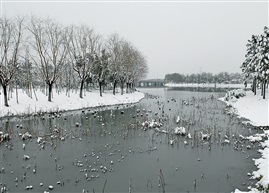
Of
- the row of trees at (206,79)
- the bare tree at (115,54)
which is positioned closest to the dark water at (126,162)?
the bare tree at (115,54)

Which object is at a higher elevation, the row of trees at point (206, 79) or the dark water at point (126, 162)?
the row of trees at point (206, 79)

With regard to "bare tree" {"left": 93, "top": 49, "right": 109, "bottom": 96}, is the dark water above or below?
below

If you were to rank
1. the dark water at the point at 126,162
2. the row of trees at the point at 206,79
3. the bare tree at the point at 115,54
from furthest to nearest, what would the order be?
the row of trees at the point at 206,79 → the bare tree at the point at 115,54 → the dark water at the point at 126,162

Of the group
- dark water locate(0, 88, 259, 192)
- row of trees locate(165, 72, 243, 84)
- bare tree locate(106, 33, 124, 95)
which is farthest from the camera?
row of trees locate(165, 72, 243, 84)

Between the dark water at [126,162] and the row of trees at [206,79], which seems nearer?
the dark water at [126,162]

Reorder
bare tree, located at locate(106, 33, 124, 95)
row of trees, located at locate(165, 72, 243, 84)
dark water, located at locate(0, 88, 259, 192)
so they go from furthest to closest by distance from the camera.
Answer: row of trees, located at locate(165, 72, 243, 84) < bare tree, located at locate(106, 33, 124, 95) < dark water, located at locate(0, 88, 259, 192)

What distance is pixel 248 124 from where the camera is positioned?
22.7m

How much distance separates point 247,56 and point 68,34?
3966 cm

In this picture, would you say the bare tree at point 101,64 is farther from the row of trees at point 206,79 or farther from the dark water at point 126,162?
the row of trees at point 206,79

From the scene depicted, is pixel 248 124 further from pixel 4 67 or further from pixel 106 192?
pixel 4 67

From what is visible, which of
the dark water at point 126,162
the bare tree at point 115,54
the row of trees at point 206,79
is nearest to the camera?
the dark water at point 126,162

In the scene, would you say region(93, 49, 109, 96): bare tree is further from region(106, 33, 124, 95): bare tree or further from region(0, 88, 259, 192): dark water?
region(0, 88, 259, 192): dark water

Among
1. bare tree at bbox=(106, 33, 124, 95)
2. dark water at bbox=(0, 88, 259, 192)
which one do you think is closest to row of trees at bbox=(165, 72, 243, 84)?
bare tree at bbox=(106, 33, 124, 95)

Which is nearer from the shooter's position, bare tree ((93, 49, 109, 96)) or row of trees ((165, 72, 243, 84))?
bare tree ((93, 49, 109, 96))
